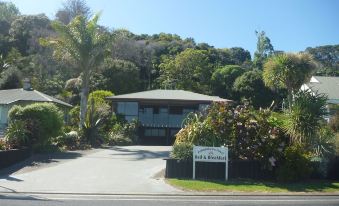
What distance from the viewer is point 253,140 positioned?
18.9 m

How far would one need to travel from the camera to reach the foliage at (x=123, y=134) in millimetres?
33000

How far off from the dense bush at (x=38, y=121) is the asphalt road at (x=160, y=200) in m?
10.2

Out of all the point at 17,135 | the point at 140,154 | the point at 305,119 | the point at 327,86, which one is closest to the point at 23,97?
the point at 140,154

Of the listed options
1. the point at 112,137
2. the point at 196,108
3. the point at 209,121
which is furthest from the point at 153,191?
the point at 196,108

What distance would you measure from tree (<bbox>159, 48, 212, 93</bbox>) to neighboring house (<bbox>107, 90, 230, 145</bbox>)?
17.7 meters

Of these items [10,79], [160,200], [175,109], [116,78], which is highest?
[116,78]

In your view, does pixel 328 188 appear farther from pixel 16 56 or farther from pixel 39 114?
pixel 16 56

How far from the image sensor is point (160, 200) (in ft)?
45.4

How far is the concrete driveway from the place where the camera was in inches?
610

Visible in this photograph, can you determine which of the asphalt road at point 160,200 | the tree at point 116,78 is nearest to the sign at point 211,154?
the asphalt road at point 160,200

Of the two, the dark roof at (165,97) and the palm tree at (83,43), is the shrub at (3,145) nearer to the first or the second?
the palm tree at (83,43)

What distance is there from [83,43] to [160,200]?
66.0ft

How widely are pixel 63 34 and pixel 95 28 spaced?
215cm

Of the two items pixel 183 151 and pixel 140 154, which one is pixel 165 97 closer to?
pixel 140 154
